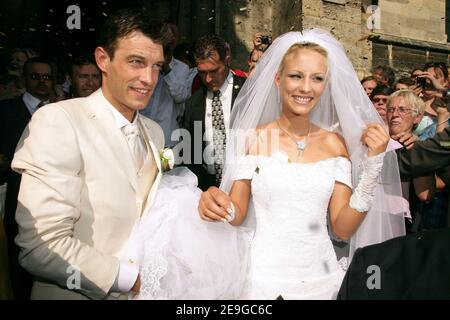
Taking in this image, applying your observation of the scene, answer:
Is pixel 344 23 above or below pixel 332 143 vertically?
above

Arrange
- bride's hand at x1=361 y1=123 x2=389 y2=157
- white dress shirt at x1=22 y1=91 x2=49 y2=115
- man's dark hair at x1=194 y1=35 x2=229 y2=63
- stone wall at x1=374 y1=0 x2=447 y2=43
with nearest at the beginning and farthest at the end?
1. bride's hand at x1=361 y1=123 x2=389 y2=157
2. white dress shirt at x1=22 y1=91 x2=49 y2=115
3. man's dark hair at x1=194 y1=35 x2=229 y2=63
4. stone wall at x1=374 y1=0 x2=447 y2=43

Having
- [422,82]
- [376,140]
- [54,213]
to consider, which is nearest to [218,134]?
[376,140]

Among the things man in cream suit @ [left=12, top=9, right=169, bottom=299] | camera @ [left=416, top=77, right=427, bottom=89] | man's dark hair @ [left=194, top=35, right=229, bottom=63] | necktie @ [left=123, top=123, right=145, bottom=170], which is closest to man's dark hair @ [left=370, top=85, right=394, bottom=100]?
camera @ [left=416, top=77, right=427, bottom=89]

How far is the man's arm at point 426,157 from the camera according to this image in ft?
11.4

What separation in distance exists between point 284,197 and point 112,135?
3.91 ft

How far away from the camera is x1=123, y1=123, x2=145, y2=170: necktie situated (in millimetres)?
2545

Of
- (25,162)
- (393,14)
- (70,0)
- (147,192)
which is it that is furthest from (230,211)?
(393,14)

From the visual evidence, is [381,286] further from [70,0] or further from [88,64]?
[70,0]

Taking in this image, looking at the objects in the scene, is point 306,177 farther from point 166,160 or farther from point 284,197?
point 166,160

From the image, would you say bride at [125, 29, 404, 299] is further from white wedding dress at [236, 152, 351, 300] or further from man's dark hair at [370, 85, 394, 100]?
man's dark hair at [370, 85, 394, 100]

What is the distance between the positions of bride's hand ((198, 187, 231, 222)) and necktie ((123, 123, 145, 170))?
1.52 feet

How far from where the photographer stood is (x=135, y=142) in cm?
259

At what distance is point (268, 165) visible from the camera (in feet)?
9.41

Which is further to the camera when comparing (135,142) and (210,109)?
(210,109)
